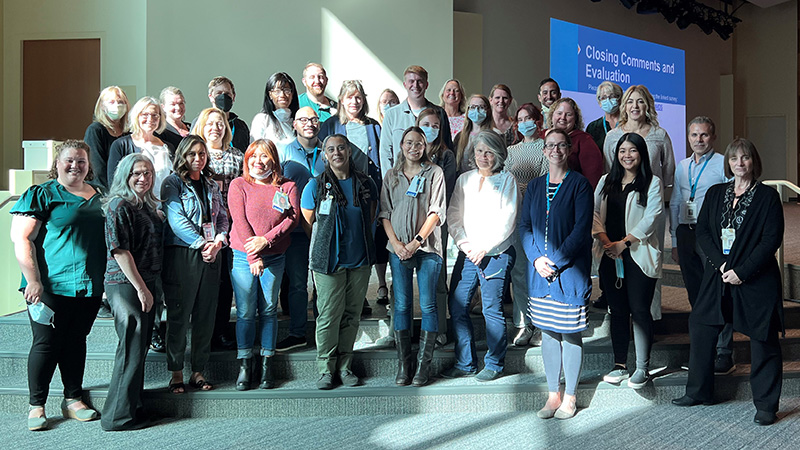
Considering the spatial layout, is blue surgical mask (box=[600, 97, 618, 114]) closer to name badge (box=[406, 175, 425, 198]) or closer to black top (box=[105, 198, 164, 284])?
name badge (box=[406, 175, 425, 198])

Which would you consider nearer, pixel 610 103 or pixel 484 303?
pixel 484 303

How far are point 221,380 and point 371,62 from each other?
15.4ft

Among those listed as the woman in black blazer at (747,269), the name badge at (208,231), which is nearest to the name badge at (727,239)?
the woman in black blazer at (747,269)

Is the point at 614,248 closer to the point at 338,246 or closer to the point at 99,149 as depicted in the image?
the point at 338,246

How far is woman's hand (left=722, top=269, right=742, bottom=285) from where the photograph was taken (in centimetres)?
352

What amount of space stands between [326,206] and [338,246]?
221 millimetres

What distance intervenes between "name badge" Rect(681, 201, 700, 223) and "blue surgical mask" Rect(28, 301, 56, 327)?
347cm

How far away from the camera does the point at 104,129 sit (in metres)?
3.91

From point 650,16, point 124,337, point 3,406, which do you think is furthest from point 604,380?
point 650,16

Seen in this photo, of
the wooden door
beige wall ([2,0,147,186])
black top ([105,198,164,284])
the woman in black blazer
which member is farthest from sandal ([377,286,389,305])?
the wooden door

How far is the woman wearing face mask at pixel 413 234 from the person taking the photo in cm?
369

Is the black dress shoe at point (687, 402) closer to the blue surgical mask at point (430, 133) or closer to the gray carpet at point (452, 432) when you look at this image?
the gray carpet at point (452, 432)

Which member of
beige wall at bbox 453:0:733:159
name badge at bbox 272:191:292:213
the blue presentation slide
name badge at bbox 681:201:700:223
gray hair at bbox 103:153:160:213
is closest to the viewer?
gray hair at bbox 103:153:160:213

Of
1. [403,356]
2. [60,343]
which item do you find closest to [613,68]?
[403,356]
